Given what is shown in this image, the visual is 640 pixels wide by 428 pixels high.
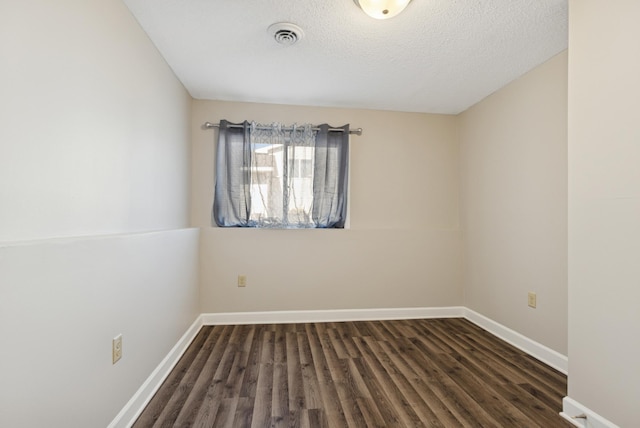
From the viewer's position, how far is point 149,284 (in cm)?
183

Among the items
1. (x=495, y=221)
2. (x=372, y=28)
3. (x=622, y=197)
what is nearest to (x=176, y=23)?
(x=372, y=28)

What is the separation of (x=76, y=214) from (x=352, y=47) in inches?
73.7

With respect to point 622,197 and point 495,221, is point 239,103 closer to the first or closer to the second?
point 495,221

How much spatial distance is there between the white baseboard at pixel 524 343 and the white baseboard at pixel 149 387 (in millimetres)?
2551

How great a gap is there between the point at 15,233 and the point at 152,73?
1485 millimetres

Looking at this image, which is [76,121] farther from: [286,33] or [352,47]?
[352,47]

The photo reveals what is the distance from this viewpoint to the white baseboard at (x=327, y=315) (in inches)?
121

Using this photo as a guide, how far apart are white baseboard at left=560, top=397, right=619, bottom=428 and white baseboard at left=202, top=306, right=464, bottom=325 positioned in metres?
1.68

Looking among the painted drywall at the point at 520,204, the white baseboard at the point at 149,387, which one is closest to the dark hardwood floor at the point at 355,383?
the white baseboard at the point at 149,387

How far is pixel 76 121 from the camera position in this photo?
4.15 ft

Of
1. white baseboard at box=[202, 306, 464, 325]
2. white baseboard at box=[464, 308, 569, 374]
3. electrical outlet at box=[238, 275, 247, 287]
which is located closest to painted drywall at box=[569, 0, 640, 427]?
white baseboard at box=[464, 308, 569, 374]

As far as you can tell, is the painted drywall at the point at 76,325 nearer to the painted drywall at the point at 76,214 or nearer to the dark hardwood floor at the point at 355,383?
the painted drywall at the point at 76,214

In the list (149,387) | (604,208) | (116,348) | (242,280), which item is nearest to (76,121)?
(116,348)

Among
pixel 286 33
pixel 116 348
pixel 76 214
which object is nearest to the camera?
pixel 76 214
